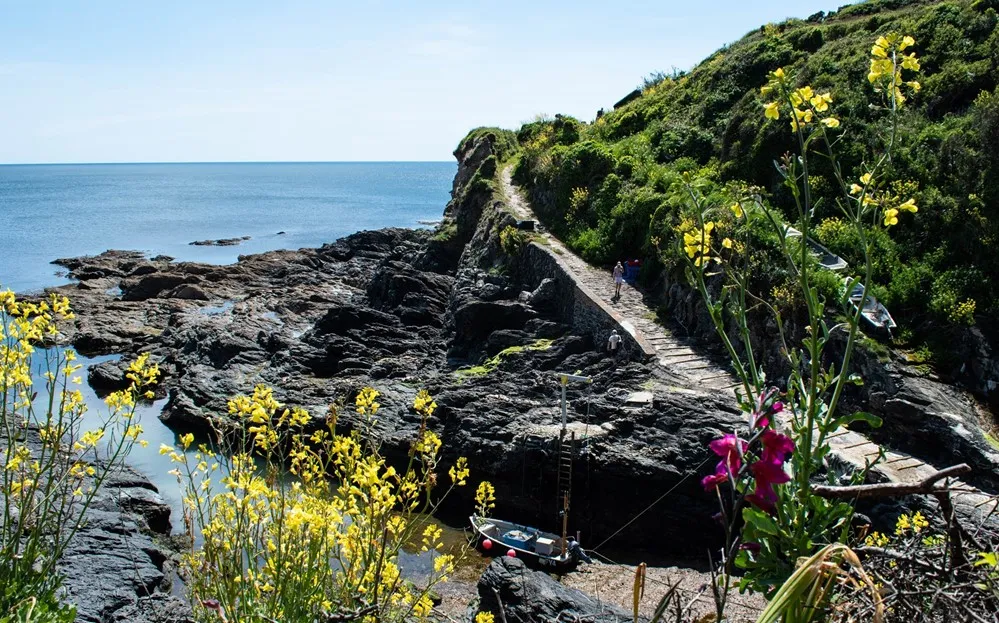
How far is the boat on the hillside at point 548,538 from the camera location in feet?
48.7

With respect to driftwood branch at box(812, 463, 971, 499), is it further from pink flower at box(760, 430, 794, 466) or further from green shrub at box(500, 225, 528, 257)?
green shrub at box(500, 225, 528, 257)

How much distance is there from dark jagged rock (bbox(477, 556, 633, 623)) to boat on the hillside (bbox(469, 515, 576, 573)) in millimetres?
3126

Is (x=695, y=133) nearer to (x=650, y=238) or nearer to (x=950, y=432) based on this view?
(x=650, y=238)

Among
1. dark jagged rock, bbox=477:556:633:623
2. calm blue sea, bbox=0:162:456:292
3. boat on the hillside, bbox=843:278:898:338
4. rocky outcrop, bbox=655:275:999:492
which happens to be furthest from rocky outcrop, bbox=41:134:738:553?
Answer: calm blue sea, bbox=0:162:456:292

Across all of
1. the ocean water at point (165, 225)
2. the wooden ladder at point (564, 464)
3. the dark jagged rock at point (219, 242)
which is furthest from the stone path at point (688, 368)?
the dark jagged rock at point (219, 242)

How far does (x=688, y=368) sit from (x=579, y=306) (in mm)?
5253

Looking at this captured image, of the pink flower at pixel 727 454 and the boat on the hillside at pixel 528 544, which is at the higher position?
the pink flower at pixel 727 454

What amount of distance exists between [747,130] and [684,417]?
1299cm

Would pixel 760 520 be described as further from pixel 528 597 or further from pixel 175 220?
pixel 175 220

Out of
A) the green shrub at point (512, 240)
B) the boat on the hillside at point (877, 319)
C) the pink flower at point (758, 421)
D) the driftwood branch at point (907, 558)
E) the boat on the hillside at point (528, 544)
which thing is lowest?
the boat on the hillside at point (528, 544)

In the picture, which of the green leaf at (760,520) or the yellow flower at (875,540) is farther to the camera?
the yellow flower at (875,540)

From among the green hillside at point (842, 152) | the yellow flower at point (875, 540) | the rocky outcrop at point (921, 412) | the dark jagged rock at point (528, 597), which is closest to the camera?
the yellow flower at point (875, 540)

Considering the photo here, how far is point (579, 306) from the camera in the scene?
74.8 ft

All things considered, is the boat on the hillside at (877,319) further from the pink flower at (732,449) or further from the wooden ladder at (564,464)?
the pink flower at (732,449)
